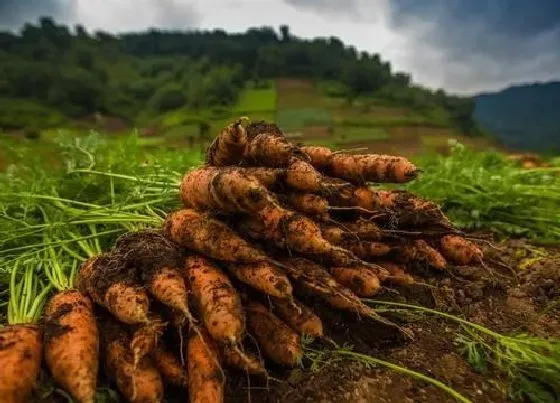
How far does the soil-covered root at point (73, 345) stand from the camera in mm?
2131

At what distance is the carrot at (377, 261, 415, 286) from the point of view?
3102 mm

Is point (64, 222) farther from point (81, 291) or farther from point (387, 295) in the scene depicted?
point (387, 295)

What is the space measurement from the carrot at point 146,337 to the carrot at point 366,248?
1283 mm

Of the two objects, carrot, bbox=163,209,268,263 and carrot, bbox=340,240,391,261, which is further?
carrot, bbox=340,240,391,261

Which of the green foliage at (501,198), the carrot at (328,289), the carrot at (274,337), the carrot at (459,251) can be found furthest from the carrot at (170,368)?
the green foliage at (501,198)

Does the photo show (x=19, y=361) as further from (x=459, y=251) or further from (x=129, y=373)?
(x=459, y=251)

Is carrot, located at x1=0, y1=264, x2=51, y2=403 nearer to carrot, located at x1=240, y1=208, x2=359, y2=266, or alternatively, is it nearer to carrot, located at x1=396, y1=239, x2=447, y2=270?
carrot, located at x1=240, y1=208, x2=359, y2=266

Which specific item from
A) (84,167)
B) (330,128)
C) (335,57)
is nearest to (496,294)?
(84,167)

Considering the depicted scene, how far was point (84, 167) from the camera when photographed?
4523mm

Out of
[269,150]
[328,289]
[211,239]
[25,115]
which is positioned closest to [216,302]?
[211,239]

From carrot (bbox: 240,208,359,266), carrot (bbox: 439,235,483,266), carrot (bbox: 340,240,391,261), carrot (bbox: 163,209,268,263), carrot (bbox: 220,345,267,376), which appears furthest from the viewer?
carrot (bbox: 439,235,483,266)

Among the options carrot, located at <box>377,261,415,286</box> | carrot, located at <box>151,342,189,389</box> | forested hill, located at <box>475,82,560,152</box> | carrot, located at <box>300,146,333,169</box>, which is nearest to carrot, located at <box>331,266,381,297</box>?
carrot, located at <box>377,261,415,286</box>

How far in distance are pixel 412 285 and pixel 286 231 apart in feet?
3.40

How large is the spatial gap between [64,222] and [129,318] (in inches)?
54.4
